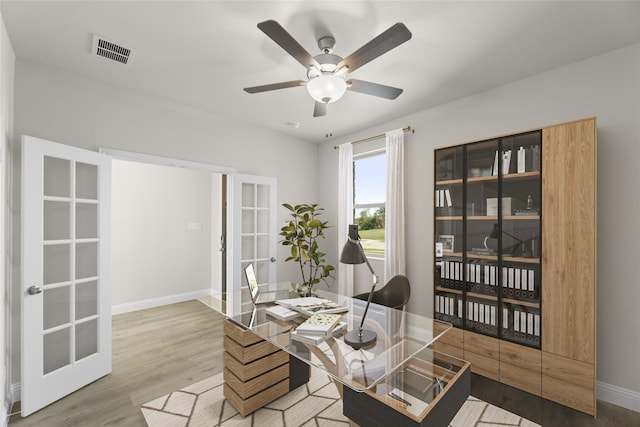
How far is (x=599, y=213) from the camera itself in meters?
2.36

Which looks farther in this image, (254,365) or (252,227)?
(252,227)

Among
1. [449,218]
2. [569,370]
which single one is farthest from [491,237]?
[569,370]

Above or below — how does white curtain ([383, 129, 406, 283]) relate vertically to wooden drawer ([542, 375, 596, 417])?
above

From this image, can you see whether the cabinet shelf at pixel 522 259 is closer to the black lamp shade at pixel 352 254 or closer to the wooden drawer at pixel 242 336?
the black lamp shade at pixel 352 254

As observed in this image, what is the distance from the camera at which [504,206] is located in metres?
2.62

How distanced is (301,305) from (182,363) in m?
1.64

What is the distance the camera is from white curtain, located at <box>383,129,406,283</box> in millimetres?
3623

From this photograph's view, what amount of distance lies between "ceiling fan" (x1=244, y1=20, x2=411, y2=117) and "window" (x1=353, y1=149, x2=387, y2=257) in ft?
6.49

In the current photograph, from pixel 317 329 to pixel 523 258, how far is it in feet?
6.31

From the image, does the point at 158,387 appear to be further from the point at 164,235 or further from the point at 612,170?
the point at 612,170

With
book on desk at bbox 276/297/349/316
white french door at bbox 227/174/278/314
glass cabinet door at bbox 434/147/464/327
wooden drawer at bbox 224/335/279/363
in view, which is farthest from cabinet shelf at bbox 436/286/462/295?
white french door at bbox 227/174/278/314

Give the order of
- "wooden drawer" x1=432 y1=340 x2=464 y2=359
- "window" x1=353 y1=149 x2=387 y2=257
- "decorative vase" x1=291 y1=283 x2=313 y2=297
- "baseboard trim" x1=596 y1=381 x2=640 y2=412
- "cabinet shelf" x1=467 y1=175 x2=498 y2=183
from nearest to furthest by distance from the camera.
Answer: "baseboard trim" x1=596 y1=381 x2=640 y2=412 → "decorative vase" x1=291 y1=283 x2=313 y2=297 → "cabinet shelf" x1=467 y1=175 x2=498 y2=183 → "wooden drawer" x1=432 y1=340 x2=464 y2=359 → "window" x1=353 y1=149 x2=387 y2=257

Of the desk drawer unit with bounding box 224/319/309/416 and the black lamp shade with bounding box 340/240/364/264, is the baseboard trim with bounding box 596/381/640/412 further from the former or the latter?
the desk drawer unit with bounding box 224/319/309/416

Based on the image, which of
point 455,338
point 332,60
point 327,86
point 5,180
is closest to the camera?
point 327,86
